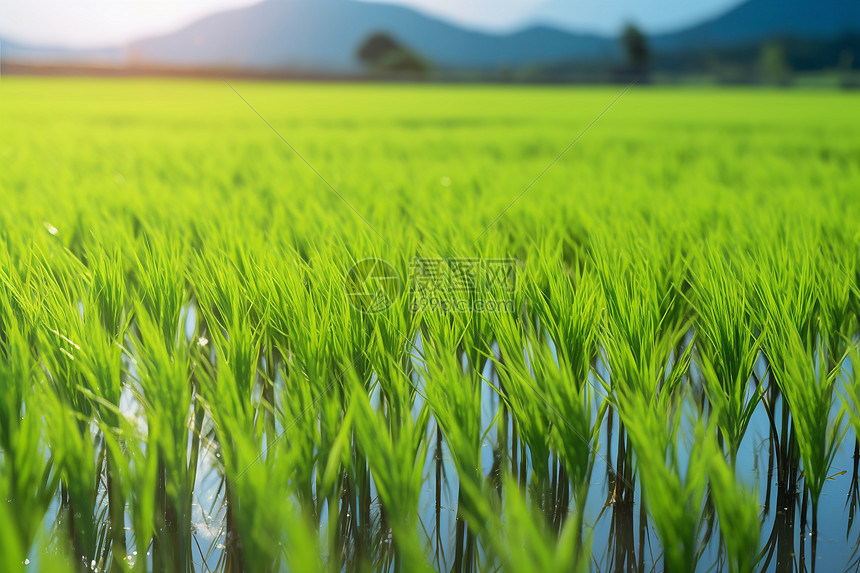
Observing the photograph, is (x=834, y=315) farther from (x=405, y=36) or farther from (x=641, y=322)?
(x=405, y=36)

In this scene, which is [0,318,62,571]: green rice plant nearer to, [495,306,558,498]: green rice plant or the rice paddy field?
the rice paddy field

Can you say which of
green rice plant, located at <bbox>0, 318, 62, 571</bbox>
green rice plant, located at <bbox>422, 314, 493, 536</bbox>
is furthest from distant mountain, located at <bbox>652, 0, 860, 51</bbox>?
green rice plant, located at <bbox>0, 318, 62, 571</bbox>

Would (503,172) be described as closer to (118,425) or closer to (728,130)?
(118,425)

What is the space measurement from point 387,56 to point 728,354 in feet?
139

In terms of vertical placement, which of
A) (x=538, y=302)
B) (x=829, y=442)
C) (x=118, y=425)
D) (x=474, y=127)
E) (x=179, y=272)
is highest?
(x=474, y=127)

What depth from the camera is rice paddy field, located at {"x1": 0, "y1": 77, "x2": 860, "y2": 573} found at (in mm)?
1118

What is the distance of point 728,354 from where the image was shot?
1.49 metres

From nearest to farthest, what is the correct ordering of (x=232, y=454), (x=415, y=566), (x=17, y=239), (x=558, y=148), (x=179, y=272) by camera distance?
(x=415, y=566), (x=232, y=454), (x=179, y=272), (x=17, y=239), (x=558, y=148)

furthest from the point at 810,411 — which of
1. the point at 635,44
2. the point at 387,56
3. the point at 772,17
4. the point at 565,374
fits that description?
the point at 772,17

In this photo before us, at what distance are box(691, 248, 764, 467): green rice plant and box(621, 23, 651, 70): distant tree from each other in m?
45.8

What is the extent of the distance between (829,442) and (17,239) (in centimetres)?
270

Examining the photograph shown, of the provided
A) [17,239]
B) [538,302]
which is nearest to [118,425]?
[538,302]

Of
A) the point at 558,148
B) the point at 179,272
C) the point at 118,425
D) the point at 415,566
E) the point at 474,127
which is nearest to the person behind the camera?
the point at 415,566

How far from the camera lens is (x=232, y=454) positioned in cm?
125
